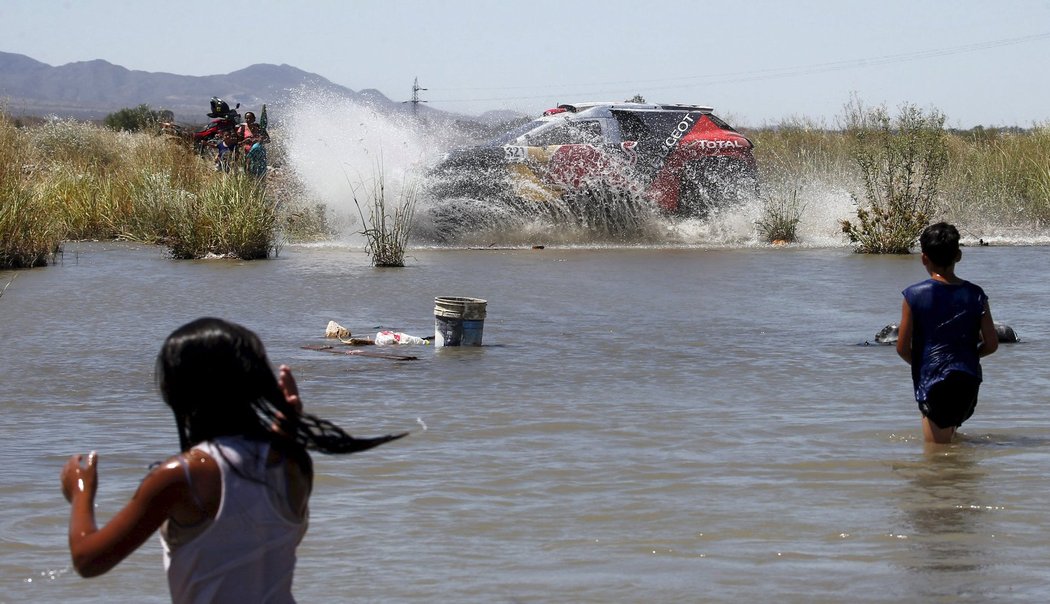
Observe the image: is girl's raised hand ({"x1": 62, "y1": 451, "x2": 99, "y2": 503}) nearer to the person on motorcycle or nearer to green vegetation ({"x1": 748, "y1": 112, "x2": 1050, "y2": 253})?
green vegetation ({"x1": 748, "y1": 112, "x2": 1050, "y2": 253})

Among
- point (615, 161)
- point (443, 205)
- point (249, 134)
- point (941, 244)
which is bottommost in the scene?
point (443, 205)

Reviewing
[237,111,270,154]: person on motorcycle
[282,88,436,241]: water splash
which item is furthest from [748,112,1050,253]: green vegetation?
[237,111,270,154]: person on motorcycle

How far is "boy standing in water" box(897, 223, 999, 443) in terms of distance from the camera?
252 inches

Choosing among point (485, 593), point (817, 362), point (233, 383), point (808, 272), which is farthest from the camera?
point (808, 272)

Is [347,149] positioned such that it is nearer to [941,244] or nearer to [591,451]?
[591,451]

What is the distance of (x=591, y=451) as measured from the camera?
22.1 ft

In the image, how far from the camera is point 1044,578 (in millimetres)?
4691

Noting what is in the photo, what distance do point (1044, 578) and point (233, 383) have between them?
294 centimetres

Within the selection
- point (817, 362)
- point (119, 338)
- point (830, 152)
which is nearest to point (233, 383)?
point (817, 362)

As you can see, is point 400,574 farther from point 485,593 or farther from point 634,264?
point 634,264

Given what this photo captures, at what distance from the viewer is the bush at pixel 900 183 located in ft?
61.8

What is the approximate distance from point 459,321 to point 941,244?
4.43m

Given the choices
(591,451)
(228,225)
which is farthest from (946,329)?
(228,225)

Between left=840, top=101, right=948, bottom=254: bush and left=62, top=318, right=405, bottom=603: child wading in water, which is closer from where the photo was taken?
left=62, top=318, right=405, bottom=603: child wading in water
